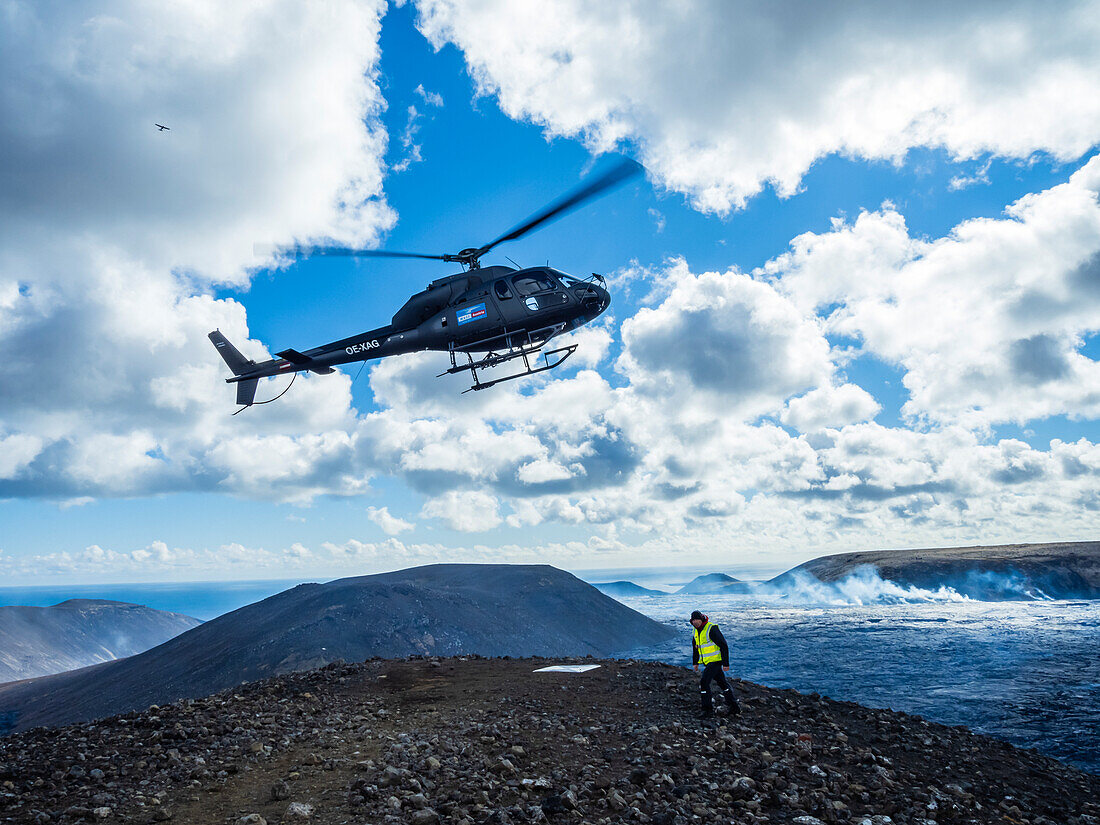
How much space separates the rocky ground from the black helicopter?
543 inches

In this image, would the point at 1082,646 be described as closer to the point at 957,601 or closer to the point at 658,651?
the point at 658,651

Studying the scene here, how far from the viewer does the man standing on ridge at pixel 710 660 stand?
13.3 m

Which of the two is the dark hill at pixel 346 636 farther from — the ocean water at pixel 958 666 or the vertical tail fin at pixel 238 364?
the vertical tail fin at pixel 238 364

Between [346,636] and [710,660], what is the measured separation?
47.1m

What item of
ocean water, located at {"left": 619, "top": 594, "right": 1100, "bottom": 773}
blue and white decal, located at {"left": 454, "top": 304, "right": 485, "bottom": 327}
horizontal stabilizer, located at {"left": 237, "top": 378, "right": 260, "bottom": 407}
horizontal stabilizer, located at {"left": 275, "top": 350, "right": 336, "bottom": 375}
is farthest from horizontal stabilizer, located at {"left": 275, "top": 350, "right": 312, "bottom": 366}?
ocean water, located at {"left": 619, "top": 594, "right": 1100, "bottom": 773}

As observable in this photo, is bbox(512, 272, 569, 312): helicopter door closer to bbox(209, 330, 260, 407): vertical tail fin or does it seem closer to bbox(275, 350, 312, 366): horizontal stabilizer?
bbox(275, 350, 312, 366): horizontal stabilizer

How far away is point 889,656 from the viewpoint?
4425cm

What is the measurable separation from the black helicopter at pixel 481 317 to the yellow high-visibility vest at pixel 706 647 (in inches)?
529

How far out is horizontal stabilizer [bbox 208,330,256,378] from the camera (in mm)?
28359

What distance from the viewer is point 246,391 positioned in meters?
28.0

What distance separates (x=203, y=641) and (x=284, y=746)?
211ft

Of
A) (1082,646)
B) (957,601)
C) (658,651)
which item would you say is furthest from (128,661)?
(957,601)

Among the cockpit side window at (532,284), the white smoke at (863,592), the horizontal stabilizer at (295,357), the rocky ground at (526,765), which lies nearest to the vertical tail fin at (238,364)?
the horizontal stabilizer at (295,357)

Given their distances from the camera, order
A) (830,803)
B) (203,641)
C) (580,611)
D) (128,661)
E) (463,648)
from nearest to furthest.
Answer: (830,803), (463,648), (203,641), (128,661), (580,611)
